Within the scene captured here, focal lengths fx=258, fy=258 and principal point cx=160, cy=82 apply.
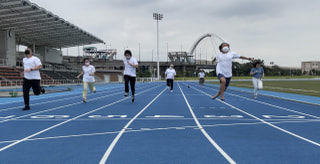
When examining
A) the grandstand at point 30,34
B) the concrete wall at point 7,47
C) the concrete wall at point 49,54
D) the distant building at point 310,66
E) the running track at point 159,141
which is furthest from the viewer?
the distant building at point 310,66

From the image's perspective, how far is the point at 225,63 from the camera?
869 centimetres

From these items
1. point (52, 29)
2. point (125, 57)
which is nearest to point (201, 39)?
point (52, 29)

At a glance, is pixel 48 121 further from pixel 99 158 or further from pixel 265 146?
pixel 265 146

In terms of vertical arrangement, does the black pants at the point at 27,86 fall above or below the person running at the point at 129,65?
below

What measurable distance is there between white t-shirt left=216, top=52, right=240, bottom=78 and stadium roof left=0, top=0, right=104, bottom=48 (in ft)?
85.2

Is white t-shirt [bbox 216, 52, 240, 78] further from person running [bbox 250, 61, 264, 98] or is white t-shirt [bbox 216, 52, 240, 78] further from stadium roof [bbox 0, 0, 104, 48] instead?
stadium roof [bbox 0, 0, 104, 48]

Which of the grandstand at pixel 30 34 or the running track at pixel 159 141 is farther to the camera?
the grandstand at pixel 30 34

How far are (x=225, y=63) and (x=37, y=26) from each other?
36737 mm

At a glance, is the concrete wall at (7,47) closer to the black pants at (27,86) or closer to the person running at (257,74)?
the black pants at (27,86)

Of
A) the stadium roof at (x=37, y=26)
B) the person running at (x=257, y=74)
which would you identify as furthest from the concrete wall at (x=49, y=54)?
the person running at (x=257, y=74)

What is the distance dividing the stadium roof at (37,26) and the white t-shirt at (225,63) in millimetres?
25982

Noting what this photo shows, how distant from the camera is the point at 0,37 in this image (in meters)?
38.0

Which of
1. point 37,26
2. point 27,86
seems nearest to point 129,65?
point 27,86

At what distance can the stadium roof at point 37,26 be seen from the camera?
2952cm
